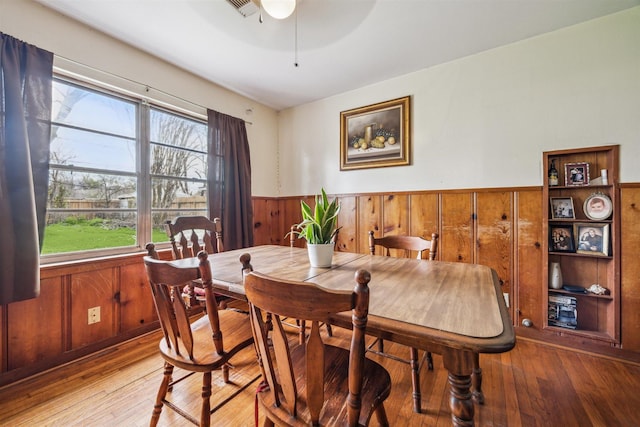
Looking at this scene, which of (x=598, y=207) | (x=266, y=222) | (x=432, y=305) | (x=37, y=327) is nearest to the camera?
(x=432, y=305)

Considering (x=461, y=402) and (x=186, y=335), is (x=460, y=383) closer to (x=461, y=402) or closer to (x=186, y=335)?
(x=461, y=402)

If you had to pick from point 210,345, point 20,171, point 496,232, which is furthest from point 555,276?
point 20,171

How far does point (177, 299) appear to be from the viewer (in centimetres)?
102

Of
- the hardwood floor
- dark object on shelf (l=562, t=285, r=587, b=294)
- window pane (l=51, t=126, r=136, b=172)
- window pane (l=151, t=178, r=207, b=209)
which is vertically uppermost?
window pane (l=51, t=126, r=136, b=172)

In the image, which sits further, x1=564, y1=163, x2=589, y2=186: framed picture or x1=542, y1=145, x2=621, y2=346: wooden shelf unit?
x1=564, y1=163, x2=589, y2=186: framed picture

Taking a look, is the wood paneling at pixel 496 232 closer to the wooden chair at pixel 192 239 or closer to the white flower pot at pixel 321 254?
the white flower pot at pixel 321 254

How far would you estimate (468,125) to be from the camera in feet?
7.73

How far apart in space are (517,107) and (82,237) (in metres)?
3.64

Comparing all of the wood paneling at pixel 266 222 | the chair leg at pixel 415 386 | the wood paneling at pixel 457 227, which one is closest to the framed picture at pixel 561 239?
the wood paneling at pixel 457 227

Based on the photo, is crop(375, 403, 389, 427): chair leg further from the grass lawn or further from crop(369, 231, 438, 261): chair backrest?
the grass lawn

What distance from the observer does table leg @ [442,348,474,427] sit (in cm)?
68

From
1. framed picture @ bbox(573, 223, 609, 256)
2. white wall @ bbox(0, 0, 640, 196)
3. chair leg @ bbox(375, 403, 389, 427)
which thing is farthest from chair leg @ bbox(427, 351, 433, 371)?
white wall @ bbox(0, 0, 640, 196)

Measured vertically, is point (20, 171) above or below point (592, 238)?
above

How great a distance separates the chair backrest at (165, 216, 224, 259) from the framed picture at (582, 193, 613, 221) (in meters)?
2.90
